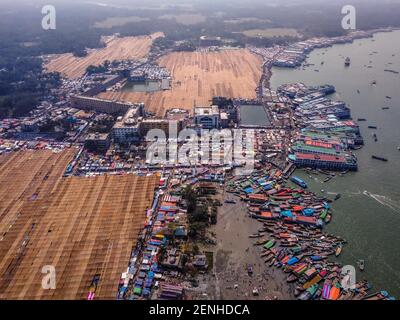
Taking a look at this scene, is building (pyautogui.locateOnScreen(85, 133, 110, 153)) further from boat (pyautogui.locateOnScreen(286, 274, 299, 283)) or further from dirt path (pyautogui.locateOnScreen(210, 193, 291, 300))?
boat (pyautogui.locateOnScreen(286, 274, 299, 283))

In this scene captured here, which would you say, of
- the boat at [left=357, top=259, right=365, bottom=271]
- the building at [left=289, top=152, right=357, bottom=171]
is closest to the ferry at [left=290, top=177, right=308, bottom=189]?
the building at [left=289, top=152, right=357, bottom=171]

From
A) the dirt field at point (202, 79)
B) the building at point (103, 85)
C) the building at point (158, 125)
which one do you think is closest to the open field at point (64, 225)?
the building at point (158, 125)

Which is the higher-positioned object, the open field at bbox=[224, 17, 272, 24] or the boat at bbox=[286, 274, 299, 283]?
the open field at bbox=[224, 17, 272, 24]

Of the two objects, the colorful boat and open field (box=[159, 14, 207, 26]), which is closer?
the colorful boat

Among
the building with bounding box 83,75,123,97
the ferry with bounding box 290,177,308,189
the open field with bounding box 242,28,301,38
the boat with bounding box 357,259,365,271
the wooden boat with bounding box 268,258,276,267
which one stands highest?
the open field with bounding box 242,28,301,38

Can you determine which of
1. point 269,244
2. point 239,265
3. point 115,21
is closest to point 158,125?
point 269,244

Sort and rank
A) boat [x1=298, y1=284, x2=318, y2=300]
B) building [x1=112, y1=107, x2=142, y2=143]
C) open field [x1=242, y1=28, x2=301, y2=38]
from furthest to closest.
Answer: open field [x1=242, y1=28, x2=301, y2=38], building [x1=112, y1=107, x2=142, y2=143], boat [x1=298, y1=284, x2=318, y2=300]

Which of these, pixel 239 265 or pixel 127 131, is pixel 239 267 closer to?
pixel 239 265
